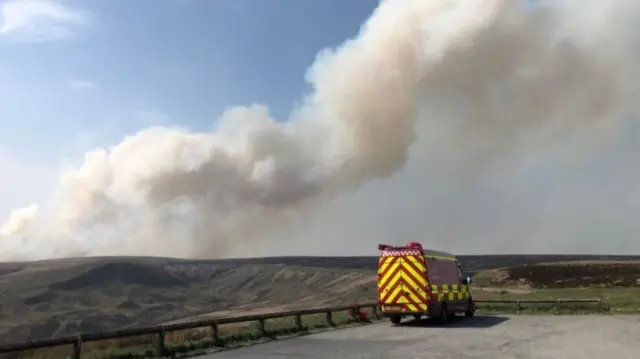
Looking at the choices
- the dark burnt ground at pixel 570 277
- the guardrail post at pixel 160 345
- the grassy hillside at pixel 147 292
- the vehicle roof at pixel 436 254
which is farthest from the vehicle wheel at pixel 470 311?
the grassy hillside at pixel 147 292

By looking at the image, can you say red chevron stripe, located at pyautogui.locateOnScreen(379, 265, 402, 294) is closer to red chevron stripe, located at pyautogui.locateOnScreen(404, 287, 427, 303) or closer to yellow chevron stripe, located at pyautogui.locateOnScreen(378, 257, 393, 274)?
yellow chevron stripe, located at pyautogui.locateOnScreen(378, 257, 393, 274)

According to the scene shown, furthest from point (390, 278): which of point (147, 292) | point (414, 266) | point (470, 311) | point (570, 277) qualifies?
point (147, 292)

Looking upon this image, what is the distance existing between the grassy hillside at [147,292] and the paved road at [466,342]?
5047 cm

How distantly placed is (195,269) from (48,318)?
92.0m

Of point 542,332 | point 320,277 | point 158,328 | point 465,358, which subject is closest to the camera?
point 465,358

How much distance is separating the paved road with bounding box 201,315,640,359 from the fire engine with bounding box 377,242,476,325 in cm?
70

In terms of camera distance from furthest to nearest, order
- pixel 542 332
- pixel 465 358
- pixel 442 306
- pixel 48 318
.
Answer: pixel 48 318
pixel 442 306
pixel 542 332
pixel 465 358

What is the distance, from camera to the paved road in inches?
597

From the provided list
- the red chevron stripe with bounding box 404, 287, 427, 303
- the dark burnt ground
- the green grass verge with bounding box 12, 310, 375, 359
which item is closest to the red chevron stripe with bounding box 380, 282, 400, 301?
the red chevron stripe with bounding box 404, 287, 427, 303

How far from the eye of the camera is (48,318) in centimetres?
9988

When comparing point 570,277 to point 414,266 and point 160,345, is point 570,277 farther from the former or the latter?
point 160,345

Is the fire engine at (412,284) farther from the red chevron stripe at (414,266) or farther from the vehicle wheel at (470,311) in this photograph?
the vehicle wheel at (470,311)

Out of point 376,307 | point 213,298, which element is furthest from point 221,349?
point 213,298

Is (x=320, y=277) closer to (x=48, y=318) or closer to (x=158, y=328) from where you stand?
(x=48, y=318)
